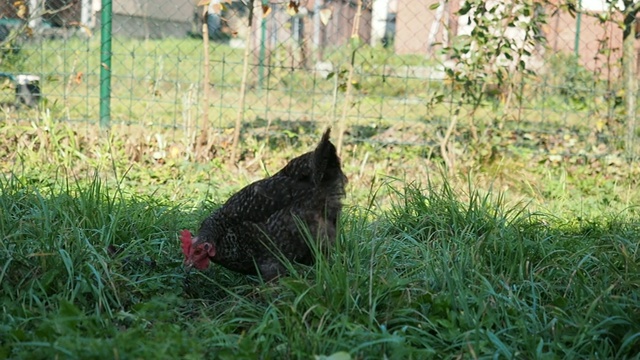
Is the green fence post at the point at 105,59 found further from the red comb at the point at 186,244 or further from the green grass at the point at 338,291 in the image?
the red comb at the point at 186,244

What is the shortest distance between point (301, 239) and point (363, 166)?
3.30 metres

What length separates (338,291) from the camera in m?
3.46

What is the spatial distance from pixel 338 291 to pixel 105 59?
5.14m

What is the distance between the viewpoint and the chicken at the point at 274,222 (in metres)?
4.05

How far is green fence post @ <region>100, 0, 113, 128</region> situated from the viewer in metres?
7.78

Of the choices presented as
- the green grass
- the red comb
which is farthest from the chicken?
the green grass

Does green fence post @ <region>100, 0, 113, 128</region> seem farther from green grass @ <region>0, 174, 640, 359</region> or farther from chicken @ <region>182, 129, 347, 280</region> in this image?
chicken @ <region>182, 129, 347, 280</region>

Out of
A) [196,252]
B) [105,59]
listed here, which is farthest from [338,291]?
[105,59]

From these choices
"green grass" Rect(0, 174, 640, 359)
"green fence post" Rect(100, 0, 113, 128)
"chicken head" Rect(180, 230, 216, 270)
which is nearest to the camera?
"green grass" Rect(0, 174, 640, 359)

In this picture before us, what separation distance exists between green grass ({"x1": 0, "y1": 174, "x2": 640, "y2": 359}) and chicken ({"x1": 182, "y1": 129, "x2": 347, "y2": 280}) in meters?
0.13

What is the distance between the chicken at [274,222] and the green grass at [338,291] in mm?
128

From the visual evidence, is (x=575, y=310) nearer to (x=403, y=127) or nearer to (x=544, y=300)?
(x=544, y=300)

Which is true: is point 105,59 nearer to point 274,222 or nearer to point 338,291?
point 274,222

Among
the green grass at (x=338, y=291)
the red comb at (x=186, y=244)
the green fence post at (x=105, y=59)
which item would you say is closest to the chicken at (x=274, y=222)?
the red comb at (x=186, y=244)
